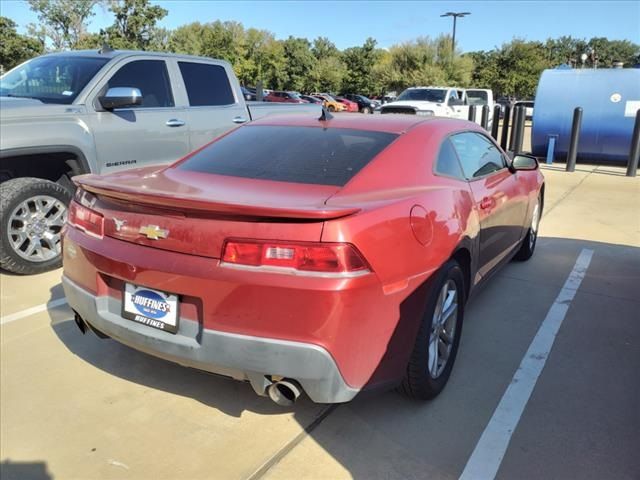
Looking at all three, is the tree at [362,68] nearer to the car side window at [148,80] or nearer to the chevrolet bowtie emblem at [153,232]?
the car side window at [148,80]

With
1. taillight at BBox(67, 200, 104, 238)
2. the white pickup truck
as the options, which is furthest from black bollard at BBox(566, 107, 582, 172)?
taillight at BBox(67, 200, 104, 238)

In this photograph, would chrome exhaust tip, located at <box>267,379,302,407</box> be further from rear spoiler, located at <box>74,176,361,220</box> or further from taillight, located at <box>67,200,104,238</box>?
taillight, located at <box>67,200,104,238</box>

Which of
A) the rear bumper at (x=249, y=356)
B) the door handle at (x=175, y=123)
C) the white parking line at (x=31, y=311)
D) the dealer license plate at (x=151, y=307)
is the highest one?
the door handle at (x=175, y=123)

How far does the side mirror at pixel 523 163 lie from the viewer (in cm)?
457

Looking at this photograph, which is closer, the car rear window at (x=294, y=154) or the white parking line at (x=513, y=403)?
the white parking line at (x=513, y=403)

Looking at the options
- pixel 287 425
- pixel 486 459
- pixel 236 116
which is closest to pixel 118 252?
pixel 287 425

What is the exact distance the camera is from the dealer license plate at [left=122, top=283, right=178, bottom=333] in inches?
96.0

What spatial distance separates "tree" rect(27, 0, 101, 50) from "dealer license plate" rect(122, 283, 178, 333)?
1957 inches

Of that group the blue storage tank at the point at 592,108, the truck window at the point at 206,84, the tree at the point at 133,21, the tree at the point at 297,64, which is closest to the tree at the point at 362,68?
the tree at the point at 297,64

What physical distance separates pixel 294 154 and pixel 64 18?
171 ft

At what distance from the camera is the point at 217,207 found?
232 centimetres

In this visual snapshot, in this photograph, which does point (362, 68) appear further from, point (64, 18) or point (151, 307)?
point (151, 307)

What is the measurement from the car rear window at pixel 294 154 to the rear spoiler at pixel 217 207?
0.54 m

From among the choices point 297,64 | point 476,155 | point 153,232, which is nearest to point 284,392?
point 153,232
